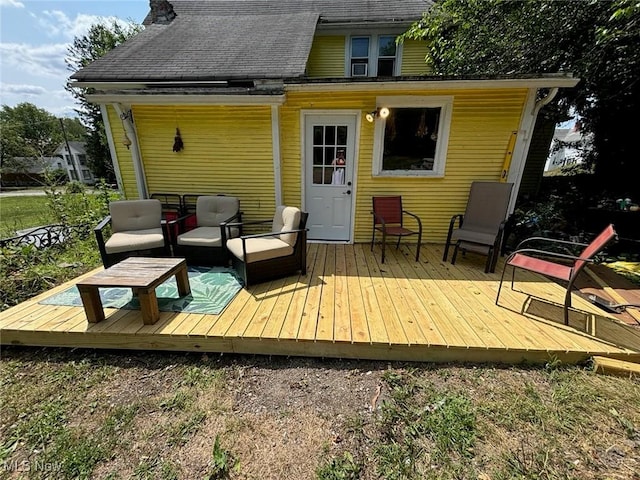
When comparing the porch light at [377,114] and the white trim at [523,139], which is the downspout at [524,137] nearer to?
the white trim at [523,139]

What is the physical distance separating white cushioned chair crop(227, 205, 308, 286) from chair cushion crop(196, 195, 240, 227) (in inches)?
30.5

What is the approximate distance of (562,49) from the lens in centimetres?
442

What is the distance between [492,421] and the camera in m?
1.65

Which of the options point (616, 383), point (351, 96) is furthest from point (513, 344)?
point (351, 96)

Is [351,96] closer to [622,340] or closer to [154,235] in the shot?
[154,235]

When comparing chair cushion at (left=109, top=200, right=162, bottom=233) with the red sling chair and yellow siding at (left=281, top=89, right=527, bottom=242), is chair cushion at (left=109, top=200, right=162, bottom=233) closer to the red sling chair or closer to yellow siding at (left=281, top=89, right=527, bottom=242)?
yellow siding at (left=281, top=89, right=527, bottom=242)

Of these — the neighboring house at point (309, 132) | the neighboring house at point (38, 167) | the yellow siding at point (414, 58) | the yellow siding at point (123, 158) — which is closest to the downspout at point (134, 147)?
the neighboring house at point (309, 132)

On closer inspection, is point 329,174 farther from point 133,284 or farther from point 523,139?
point 133,284

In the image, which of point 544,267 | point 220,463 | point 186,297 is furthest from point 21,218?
point 544,267

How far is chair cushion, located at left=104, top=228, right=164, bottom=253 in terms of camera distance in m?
3.15

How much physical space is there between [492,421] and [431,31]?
20.9ft

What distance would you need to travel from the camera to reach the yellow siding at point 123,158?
14.1 ft

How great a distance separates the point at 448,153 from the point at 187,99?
401 centimetres

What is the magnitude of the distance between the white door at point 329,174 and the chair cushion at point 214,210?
130 centimetres
